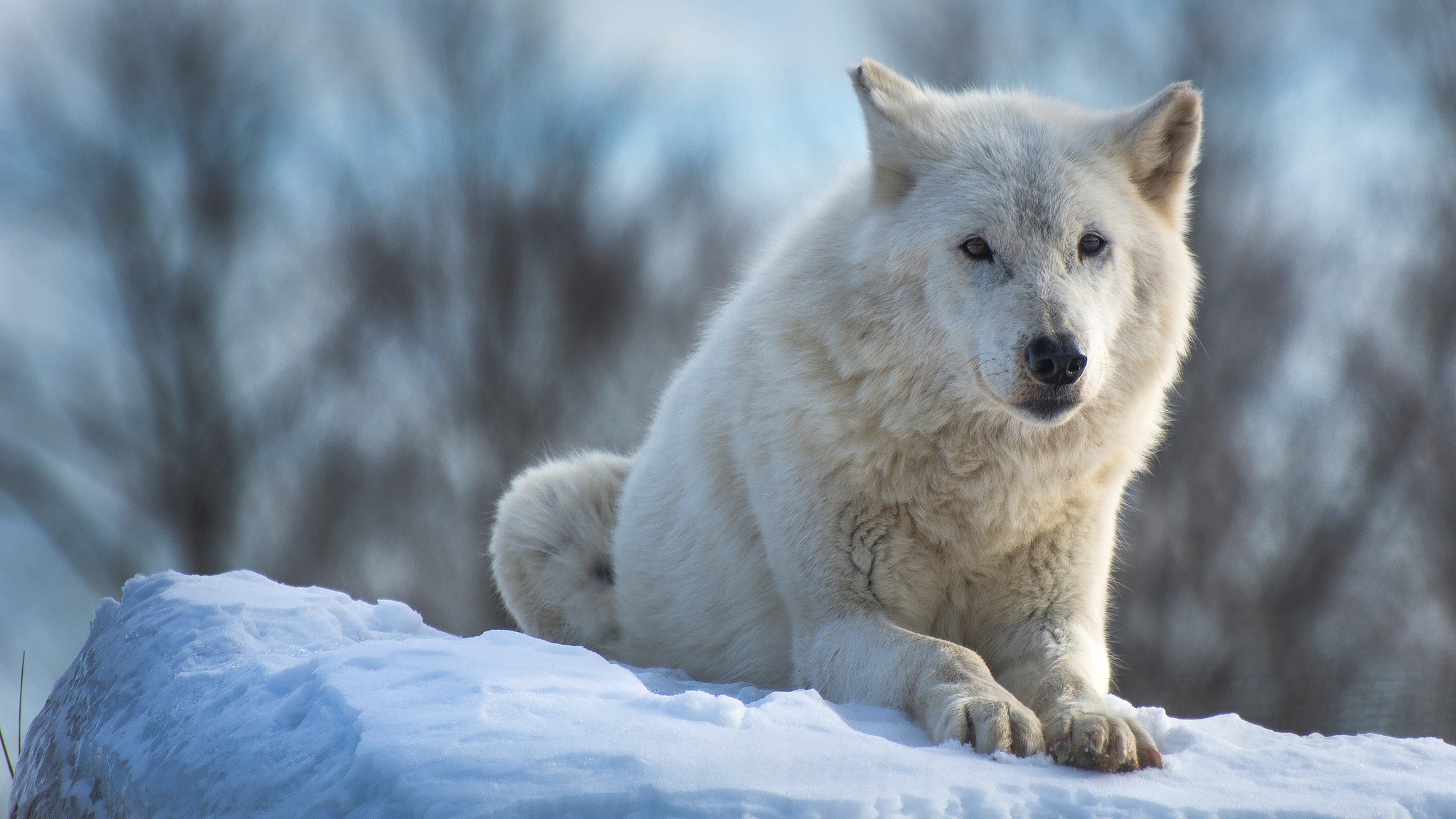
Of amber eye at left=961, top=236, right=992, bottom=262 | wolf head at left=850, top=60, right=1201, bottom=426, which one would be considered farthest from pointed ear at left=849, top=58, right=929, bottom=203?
amber eye at left=961, top=236, right=992, bottom=262

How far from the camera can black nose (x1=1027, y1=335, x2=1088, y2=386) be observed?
3.06 metres

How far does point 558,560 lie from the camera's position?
4914 millimetres

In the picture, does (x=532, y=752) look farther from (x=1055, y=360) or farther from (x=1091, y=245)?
(x=1091, y=245)

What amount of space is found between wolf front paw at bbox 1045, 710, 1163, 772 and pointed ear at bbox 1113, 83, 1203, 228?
198 centimetres

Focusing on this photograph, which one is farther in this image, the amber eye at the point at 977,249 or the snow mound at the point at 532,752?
the amber eye at the point at 977,249

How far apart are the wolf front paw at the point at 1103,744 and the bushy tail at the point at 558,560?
246cm

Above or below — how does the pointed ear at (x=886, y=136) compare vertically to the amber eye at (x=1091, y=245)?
above

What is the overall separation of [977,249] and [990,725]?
1491 millimetres

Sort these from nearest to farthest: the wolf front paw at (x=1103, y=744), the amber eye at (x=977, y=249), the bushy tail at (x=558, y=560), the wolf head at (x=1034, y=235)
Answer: the wolf front paw at (x=1103, y=744), the wolf head at (x=1034, y=235), the amber eye at (x=977, y=249), the bushy tail at (x=558, y=560)

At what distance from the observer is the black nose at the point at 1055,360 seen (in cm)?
306

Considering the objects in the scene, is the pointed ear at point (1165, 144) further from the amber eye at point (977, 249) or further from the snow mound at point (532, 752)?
the snow mound at point (532, 752)

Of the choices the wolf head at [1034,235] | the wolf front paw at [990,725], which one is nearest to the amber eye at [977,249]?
the wolf head at [1034,235]

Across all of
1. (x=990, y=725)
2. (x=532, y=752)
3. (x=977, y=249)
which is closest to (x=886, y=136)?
(x=977, y=249)

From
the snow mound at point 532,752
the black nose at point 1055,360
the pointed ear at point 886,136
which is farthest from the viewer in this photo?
the pointed ear at point 886,136
